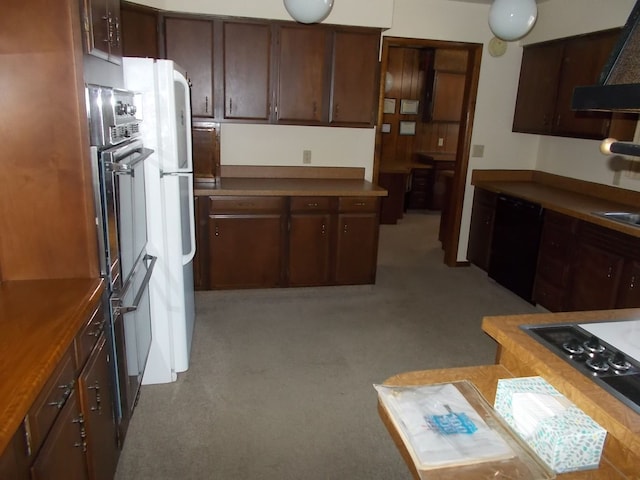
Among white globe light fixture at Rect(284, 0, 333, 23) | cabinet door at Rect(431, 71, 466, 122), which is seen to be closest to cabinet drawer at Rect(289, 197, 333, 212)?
white globe light fixture at Rect(284, 0, 333, 23)

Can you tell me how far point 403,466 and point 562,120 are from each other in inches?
129

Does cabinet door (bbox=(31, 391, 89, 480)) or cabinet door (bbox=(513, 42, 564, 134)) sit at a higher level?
cabinet door (bbox=(513, 42, 564, 134))

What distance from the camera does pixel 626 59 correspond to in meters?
1.29

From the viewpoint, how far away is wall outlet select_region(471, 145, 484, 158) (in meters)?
4.86

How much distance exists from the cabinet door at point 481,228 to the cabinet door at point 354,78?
4.70 feet

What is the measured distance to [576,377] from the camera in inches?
46.6

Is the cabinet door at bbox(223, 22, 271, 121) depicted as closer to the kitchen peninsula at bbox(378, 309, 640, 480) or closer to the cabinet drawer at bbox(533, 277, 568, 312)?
the cabinet drawer at bbox(533, 277, 568, 312)

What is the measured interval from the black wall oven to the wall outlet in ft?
11.3

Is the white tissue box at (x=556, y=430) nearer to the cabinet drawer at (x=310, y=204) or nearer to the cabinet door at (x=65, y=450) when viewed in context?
the cabinet door at (x=65, y=450)

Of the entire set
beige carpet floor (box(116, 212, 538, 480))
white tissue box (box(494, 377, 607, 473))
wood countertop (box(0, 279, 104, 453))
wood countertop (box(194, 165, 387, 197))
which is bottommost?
beige carpet floor (box(116, 212, 538, 480))

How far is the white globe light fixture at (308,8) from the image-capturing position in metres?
3.10

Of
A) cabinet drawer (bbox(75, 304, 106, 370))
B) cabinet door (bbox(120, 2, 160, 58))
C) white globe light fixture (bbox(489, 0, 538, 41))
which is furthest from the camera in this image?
cabinet door (bbox(120, 2, 160, 58))

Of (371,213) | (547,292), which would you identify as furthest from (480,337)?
(371,213)

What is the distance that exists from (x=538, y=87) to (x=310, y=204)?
2387mm
